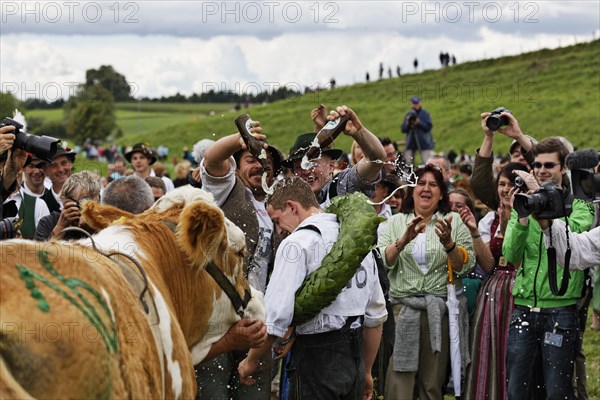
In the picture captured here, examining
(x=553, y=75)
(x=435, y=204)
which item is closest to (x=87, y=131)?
(x=553, y=75)

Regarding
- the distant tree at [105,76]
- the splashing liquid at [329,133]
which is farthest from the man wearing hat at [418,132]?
the distant tree at [105,76]

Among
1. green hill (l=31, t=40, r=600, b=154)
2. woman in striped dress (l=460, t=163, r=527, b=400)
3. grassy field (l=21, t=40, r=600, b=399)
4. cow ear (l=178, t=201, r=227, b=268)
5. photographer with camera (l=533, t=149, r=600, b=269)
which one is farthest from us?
green hill (l=31, t=40, r=600, b=154)

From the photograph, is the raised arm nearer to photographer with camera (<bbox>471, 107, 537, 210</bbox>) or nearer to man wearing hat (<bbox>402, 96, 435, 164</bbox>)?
photographer with camera (<bbox>471, 107, 537, 210</bbox>)

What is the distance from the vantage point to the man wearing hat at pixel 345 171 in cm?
700

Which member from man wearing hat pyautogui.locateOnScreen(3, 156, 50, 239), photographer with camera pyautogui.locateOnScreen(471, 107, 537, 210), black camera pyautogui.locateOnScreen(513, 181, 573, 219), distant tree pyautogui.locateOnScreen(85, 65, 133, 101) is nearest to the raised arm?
black camera pyautogui.locateOnScreen(513, 181, 573, 219)

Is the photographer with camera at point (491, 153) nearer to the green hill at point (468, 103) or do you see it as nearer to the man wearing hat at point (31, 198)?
the man wearing hat at point (31, 198)

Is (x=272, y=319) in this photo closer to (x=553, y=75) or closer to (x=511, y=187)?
(x=511, y=187)

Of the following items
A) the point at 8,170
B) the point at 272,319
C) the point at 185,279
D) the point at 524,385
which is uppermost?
the point at 8,170

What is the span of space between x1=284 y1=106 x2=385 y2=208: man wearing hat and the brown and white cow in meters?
2.13

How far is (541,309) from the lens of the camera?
26.6ft

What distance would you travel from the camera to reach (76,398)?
3049mm

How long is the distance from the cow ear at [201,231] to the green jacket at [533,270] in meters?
4.12

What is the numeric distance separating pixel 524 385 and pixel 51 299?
5876mm

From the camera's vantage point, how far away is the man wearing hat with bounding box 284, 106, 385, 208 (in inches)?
275
